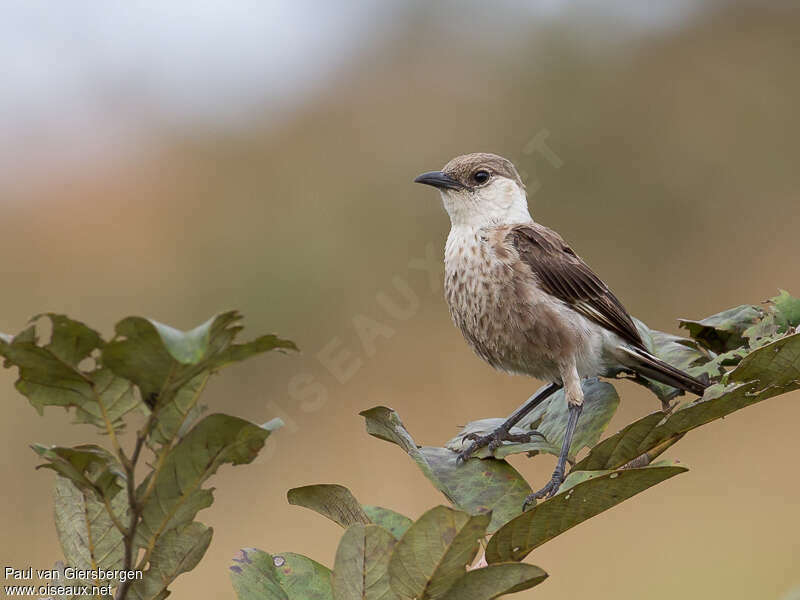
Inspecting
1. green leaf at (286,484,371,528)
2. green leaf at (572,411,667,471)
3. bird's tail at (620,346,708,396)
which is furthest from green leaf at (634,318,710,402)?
green leaf at (286,484,371,528)

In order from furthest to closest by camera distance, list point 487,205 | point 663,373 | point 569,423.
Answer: point 487,205, point 663,373, point 569,423

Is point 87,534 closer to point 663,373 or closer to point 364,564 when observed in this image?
point 364,564

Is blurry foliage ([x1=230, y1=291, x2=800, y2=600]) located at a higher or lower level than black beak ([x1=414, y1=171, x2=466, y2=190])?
lower

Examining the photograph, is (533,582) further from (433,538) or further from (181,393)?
(181,393)

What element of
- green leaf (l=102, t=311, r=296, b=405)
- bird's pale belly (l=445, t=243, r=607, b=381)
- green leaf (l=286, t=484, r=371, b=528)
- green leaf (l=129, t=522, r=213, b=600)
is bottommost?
green leaf (l=129, t=522, r=213, b=600)

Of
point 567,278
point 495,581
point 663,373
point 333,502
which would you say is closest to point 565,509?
point 495,581

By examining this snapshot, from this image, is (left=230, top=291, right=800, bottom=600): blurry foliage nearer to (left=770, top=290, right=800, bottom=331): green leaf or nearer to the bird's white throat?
(left=770, top=290, right=800, bottom=331): green leaf

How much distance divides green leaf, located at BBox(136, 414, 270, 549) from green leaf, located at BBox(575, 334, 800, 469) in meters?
0.74

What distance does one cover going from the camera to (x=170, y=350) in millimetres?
955

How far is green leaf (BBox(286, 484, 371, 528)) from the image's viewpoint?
1499 mm

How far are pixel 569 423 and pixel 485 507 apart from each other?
597mm

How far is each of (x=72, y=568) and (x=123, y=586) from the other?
0.92ft

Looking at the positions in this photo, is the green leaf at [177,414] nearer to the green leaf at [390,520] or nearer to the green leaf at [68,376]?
the green leaf at [68,376]

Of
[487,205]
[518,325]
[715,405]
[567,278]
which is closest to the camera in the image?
[715,405]
